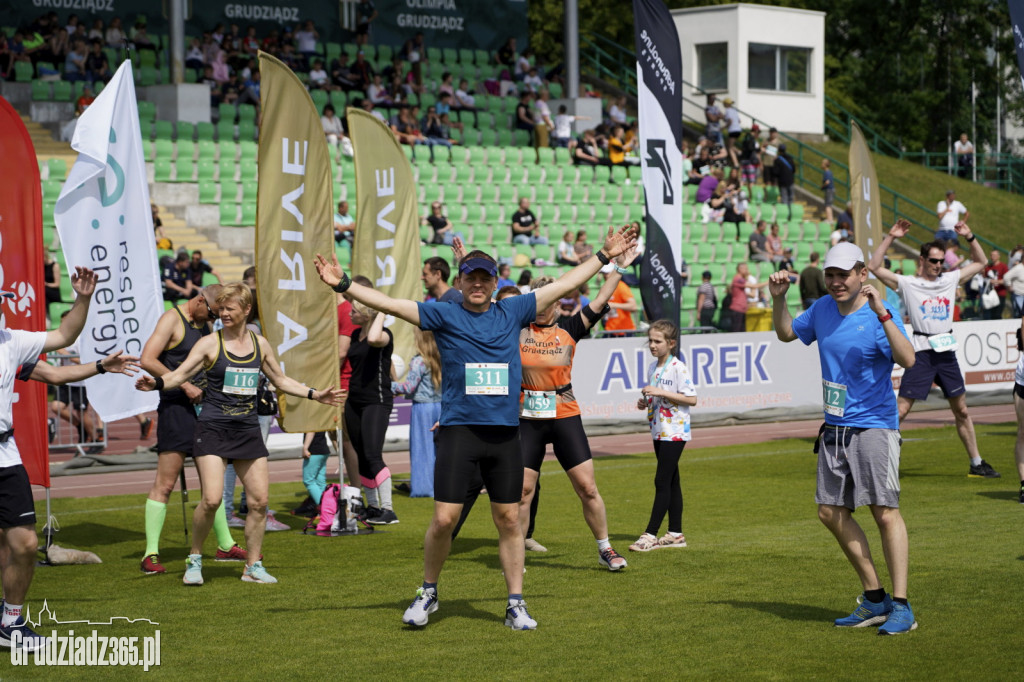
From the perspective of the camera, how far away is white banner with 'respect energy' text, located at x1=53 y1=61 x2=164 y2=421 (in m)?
11.2

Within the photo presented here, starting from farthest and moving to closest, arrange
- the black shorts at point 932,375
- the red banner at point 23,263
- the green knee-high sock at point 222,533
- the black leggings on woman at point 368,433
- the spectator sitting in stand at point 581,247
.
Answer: the spectator sitting in stand at point 581,247
the black shorts at point 932,375
the black leggings on woman at point 368,433
the green knee-high sock at point 222,533
the red banner at point 23,263

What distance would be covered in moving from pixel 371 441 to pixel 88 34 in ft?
61.7

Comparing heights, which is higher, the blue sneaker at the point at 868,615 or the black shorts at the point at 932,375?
the black shorts at the point at 932,375

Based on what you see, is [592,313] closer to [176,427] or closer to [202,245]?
[176,427]

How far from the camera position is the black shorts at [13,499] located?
7.22 m

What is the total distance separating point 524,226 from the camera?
25531 mm

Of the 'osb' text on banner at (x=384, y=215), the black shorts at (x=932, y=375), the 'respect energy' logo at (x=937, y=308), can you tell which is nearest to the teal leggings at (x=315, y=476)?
the 'osb' text on banner at (x=384, y=215)

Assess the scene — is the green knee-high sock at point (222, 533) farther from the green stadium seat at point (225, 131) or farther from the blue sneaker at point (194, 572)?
the green stadium seat at point (225, 131)

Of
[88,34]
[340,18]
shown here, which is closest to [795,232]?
[340,18]

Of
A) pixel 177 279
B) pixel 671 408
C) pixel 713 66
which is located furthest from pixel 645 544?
pixel 713 66

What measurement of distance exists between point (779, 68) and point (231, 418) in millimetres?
32724

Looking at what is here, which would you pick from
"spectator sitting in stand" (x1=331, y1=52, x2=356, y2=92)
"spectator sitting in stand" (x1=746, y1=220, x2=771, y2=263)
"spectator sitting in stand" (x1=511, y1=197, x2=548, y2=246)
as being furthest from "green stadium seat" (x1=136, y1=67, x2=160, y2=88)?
"spectator sitting in stand" (x1=746, y1=220, x2=771, y2=263)

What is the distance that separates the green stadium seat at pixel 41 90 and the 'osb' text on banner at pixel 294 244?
16.2m

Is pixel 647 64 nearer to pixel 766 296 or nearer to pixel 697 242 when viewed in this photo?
pixel 766 296
